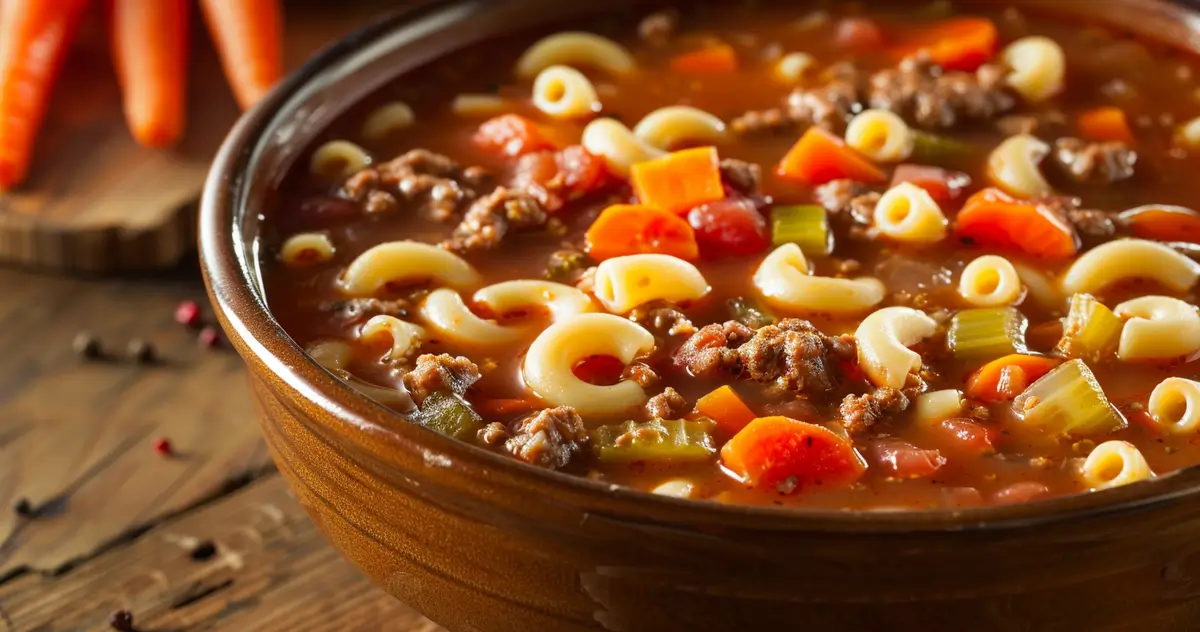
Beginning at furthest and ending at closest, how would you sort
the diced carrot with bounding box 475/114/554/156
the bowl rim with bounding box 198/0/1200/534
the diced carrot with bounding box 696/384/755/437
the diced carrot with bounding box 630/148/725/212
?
the diced carrot with bounding box 475/114/554/156 < the diced carrot with bounding box 630/148/725/212 < the diced carrot with bounding box 696/384/755/437 < the bowl rim with bounding box 198/0/1200/534

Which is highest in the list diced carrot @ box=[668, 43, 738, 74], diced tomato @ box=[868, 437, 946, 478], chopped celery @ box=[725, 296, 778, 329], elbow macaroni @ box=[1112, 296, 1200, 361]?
elbow macaroni @ box=[1112, 296, 1200, 361]

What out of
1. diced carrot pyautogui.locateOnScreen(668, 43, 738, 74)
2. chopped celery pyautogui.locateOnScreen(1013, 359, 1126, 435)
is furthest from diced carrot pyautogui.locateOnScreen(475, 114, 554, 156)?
chopped celery pyautogui.locateOnScreen(1013, 359, 1126, 435)

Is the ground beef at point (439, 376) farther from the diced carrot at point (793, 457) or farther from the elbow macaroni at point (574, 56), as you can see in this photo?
the elbow macaroni at point (574, 56)

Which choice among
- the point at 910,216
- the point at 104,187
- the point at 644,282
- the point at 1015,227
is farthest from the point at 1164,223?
the point at 104,187

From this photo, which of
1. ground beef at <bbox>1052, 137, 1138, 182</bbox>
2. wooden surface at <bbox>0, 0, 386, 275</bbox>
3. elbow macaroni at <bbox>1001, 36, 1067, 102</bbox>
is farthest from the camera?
wooden surface at <bbox>0, 0, 386, 275</bbox>

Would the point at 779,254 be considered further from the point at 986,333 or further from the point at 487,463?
the point at 487,463

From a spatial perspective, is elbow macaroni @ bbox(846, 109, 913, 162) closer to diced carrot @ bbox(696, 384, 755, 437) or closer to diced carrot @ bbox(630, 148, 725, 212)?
diced carrot @ bbox(630, 148, 725, 212)

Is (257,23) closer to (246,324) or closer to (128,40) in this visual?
(128,40)
